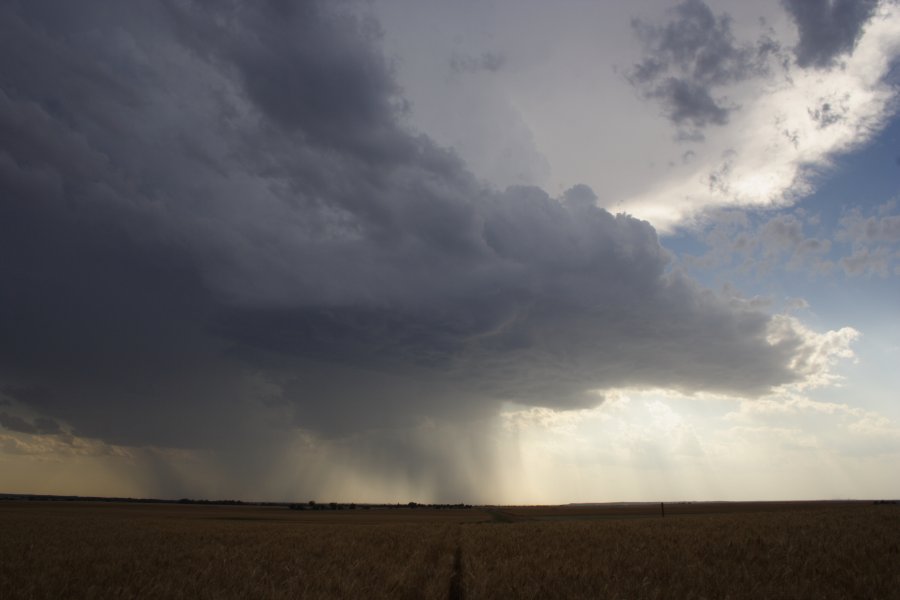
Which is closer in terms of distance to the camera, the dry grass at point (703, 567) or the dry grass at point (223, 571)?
the dry grass at point (703, 567)

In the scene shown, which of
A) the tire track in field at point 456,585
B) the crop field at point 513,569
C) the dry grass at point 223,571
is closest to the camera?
the crop field at point 513,569

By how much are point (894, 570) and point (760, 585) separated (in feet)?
11.6

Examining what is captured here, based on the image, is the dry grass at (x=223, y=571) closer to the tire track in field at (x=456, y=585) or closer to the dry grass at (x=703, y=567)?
the tire track in field at (x=456, y=585)

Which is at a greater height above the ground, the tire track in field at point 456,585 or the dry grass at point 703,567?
the dry grass at point 703,567

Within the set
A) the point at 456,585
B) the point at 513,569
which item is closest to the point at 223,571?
the point at 456,585

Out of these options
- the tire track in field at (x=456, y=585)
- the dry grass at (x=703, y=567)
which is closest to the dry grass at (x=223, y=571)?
the tire track in field at (x=456, y=585)

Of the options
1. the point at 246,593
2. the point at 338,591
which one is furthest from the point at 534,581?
the point at 246,593

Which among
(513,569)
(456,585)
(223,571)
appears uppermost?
(513,569)

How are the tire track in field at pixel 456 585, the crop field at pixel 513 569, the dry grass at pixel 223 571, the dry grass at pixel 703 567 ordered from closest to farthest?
the dry grass at pixel 703 567 < the crop field at pixel 513 569 < the dry grass at pixel 223 571 < the tire track in field at pixel 456 585

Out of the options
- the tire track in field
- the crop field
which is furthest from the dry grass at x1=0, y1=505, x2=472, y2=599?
the tire track in field

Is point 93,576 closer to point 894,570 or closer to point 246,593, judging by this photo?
point 246,593

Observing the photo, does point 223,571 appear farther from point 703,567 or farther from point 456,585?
point 703,567

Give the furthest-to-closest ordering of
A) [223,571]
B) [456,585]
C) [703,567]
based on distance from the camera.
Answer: [223,571]
[456,585]
[703,567]

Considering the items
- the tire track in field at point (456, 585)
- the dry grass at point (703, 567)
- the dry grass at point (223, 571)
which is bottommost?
the tire track in field at point (456, 585)
